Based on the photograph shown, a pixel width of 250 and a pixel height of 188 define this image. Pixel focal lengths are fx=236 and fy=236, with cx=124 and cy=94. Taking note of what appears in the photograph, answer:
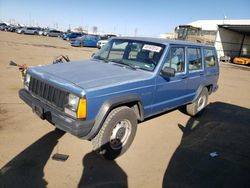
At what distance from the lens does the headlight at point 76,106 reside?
327cm

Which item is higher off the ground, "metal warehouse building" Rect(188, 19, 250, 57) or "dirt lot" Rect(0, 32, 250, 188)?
"metal warehouse building" Rect(188, 19, 250, 57)

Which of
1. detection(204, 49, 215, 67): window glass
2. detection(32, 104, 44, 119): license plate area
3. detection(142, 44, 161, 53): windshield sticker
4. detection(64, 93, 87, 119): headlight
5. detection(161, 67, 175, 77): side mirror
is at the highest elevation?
detection(142, 44, 161, 53): windshield sticker

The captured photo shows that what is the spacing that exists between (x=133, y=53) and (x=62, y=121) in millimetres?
2169

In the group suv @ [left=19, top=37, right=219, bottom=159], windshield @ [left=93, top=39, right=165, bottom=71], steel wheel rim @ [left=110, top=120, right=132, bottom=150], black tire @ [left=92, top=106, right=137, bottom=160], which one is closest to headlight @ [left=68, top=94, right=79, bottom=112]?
suv @ [left=19, top=37, right=219, bottom=159]

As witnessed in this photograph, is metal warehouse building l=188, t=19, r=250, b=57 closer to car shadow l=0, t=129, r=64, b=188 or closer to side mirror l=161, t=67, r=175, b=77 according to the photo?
side mirror l=161, t=67, r=175, b=77

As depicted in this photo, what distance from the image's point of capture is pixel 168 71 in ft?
14.0

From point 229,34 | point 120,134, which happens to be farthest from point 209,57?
point 229,34

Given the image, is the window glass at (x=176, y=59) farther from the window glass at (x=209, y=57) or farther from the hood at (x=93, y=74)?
the window glass at (x=209, y=57)

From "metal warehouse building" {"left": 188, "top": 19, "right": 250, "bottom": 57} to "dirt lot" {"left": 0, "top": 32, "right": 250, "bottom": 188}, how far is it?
28257 mm

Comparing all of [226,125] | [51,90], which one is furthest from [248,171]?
[51,90]

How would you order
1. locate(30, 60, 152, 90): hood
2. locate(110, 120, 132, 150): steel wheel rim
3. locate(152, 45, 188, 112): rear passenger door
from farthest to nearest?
locate(152, 45, 188, 112): rear passenger door < locate(110, 120, 132, 150): steel wheel rim < locate(30, 60, 152, 90): hood

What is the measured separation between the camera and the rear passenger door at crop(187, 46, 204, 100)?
547cm

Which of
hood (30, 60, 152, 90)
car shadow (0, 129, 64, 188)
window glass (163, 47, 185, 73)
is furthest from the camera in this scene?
window glass (163, 47, 185, 73)

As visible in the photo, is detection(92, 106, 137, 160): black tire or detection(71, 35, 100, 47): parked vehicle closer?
detection(92, 106, 137, 160): black tire
